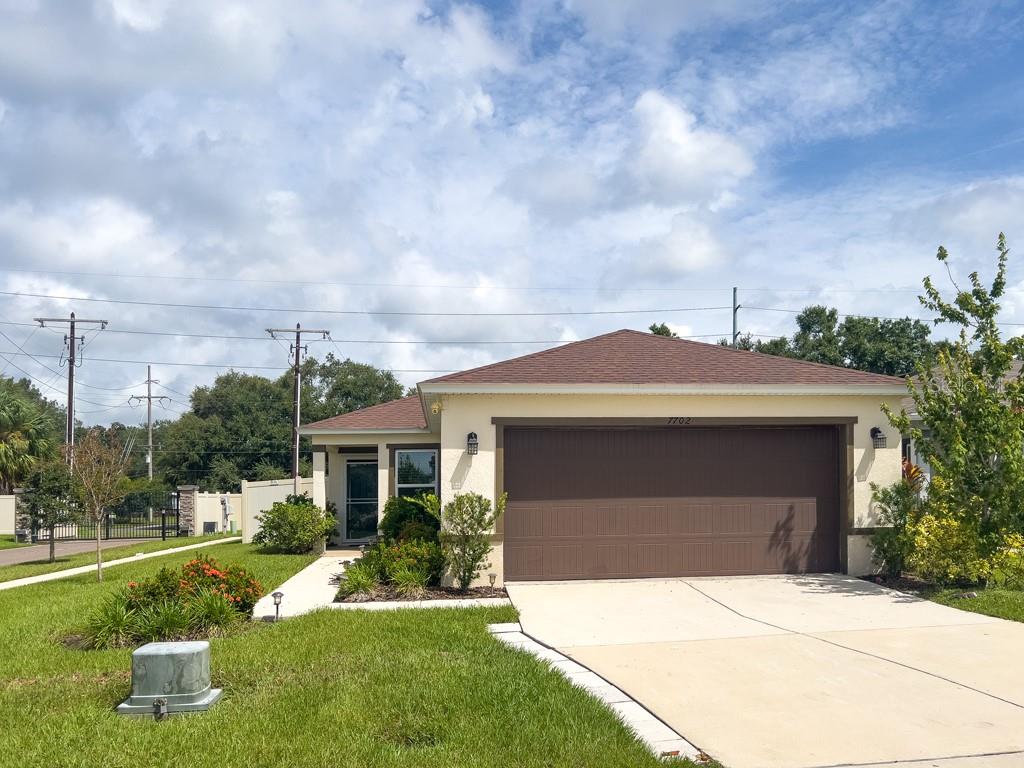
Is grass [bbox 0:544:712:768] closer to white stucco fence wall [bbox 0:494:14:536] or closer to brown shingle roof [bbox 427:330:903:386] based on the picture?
brown shingle roof [bbox 427:330:903:386]

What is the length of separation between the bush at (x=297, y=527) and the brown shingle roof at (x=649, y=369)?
306 inches

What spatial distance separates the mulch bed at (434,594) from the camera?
35.4 feet

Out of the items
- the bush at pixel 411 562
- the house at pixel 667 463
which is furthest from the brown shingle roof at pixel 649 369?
the bush at pixel 411 562

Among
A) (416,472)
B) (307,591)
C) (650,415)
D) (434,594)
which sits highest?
(650,415)

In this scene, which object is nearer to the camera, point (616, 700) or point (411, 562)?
point (616, 700)

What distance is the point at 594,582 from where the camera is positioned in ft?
38.9

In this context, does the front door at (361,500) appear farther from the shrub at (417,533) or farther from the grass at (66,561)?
the shrub at (417,533)

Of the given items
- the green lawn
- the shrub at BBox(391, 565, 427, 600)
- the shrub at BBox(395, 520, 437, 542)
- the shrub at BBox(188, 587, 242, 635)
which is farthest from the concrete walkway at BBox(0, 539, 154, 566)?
the green lawn

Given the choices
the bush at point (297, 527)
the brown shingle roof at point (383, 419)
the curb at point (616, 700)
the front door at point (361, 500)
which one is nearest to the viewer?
the curb at point (616, 700)

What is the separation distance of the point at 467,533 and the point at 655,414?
3.29 metres

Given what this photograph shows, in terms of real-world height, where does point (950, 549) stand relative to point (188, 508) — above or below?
above

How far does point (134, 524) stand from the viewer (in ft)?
101

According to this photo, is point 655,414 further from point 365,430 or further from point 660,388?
point 365,430

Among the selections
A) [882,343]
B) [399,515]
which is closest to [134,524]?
[399,515]
